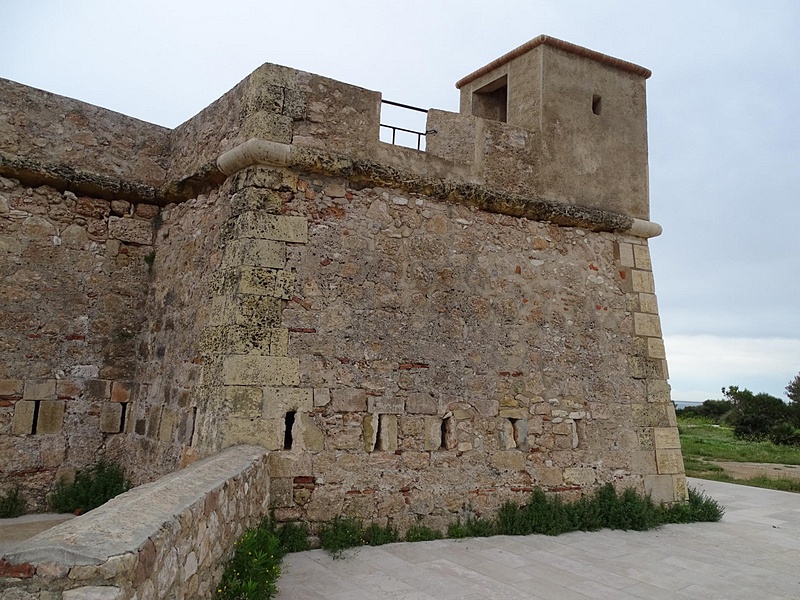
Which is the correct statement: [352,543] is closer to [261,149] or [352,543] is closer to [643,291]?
[261,149]

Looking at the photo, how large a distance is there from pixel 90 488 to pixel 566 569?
4578 mm

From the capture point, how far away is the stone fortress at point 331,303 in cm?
542

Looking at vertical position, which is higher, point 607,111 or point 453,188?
point 607,111

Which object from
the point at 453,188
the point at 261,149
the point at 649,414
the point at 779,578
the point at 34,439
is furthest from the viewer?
the point at 649,414

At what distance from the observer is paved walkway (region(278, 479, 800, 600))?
430cm

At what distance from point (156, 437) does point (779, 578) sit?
5.72 m

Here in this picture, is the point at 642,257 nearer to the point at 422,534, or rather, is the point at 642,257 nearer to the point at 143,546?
the point at 422,534

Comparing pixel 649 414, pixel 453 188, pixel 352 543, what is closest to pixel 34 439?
pixel 352 543

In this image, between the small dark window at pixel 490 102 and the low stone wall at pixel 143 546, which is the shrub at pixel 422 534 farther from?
the small dark window at pixel 490 102

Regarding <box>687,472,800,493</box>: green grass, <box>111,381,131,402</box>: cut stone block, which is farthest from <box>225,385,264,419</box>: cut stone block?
<box>687,472,800,493</box>: green grass

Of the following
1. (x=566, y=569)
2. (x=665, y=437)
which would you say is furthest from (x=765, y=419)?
(x=566, y=569)

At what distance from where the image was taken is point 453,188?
635 centimetres

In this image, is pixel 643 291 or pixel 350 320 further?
pixel 643 291

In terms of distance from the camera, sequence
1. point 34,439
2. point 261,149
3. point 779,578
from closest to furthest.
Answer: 1. point 779,578
2. point 261,149
3. point 34,439
